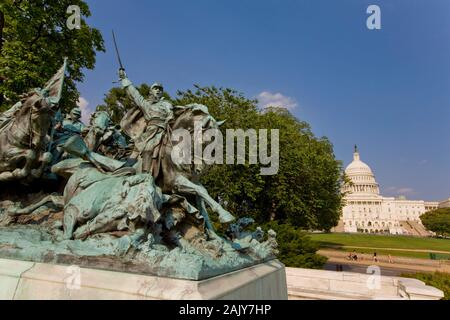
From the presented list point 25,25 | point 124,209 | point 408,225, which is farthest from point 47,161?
point 408,225

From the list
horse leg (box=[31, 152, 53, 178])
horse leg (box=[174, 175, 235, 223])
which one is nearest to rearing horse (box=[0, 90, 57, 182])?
horse leg (box=[31, 152, 53, 178])

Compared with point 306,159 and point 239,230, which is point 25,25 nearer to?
point 239,230

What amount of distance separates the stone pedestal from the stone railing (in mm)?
5516

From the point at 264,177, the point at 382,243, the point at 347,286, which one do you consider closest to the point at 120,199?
the point at 347,286

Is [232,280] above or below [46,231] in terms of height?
below

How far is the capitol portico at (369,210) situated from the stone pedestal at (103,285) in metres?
120

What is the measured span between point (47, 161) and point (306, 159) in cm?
1973

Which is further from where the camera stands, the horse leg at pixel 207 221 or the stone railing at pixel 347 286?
the stone railing at pixel 347 286

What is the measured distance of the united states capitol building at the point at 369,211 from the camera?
11762cm

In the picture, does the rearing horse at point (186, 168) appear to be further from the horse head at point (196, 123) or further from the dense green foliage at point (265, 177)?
the dense green foliage at point (265, 177)

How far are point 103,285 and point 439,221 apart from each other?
3988 inches

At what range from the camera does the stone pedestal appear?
309cm

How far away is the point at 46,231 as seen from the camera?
487 centimetres
